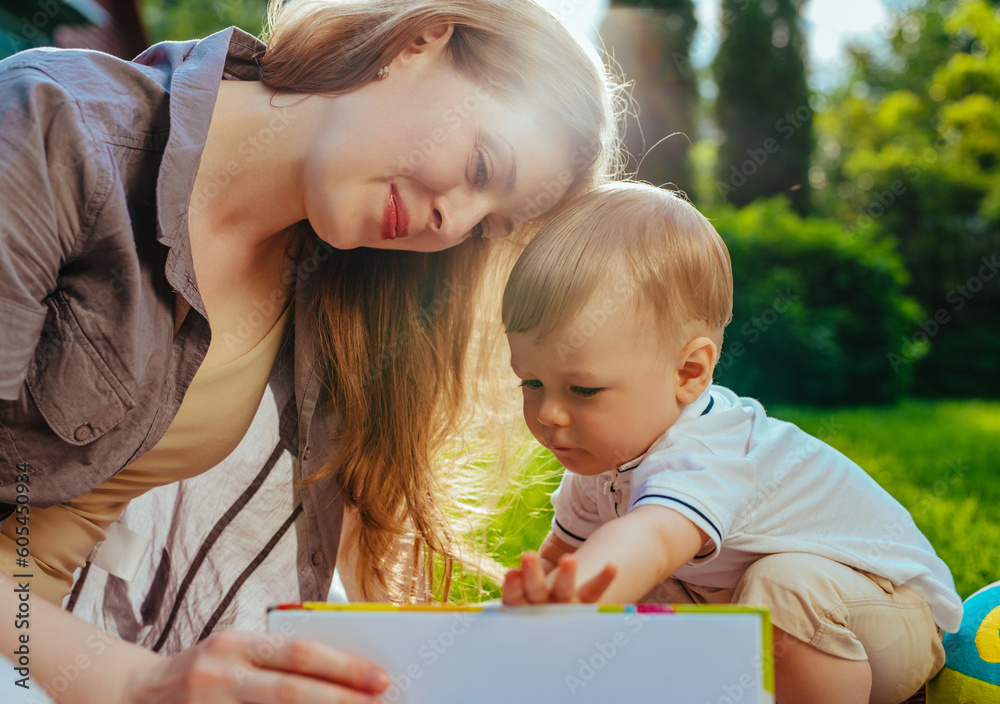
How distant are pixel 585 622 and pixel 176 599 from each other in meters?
1.81

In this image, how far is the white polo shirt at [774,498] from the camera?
1.50 m

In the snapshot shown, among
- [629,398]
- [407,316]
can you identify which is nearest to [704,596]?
[629,398]

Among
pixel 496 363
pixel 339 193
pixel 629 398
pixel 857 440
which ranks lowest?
pixel 857 440

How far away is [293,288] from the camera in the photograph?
2.14 meters

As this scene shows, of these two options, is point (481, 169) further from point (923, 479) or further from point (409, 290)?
point (923, 479)

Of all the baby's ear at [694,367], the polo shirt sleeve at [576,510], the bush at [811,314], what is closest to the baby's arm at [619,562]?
the baby's ear at [694,367]

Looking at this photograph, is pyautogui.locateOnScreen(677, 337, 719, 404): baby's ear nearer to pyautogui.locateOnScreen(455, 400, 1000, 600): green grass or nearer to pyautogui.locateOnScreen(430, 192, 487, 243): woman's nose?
pyautogui.locateOnScreen(430, 192, 487, 243): woman's nose

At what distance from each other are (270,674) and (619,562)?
1.77 feet

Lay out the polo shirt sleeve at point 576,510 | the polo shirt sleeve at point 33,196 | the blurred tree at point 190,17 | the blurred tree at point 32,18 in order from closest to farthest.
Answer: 1. the polo shirt sleeve at point 33,196
2. the polo shirt sleeve at point 576,510
3. the blurred tree at point 32,18
4. the blurred tree at point 190,17

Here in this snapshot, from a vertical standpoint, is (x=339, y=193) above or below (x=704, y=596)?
above

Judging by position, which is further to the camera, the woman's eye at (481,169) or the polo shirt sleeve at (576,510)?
the polo shirt sleeve at (576,510)

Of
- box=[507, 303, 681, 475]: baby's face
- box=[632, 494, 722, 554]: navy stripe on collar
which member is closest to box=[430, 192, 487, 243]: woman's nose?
box=[507, 303, 681, 475]: baby's face

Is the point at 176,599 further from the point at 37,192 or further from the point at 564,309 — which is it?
the point at 564,309

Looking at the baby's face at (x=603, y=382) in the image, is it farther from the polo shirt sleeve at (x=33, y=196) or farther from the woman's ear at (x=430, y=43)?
the polo shirt sleeve at (x=33, y=196)
